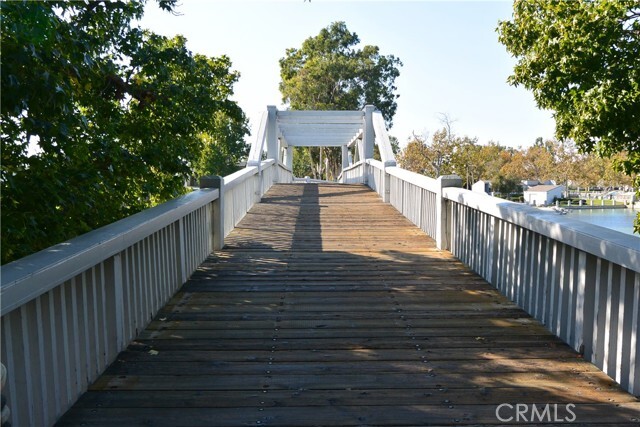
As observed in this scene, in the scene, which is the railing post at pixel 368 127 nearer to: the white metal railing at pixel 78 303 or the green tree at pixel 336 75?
the white metal railing at pixel 78 303

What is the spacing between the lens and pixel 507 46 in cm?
1086

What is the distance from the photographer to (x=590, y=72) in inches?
363

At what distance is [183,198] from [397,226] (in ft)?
14.2

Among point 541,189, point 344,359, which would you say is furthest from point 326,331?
point 541,189

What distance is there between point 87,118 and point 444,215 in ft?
13.3

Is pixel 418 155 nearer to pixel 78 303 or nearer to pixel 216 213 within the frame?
pixel 216 213

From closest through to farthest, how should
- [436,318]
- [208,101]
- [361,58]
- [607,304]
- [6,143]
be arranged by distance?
[607,304], [6,143], [436,318], [208,101], [361,58]

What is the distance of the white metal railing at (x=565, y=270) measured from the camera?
2.96 metres

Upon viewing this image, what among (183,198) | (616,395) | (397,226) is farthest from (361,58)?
(616,395)

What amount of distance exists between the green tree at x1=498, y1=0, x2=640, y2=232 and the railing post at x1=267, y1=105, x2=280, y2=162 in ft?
28.0

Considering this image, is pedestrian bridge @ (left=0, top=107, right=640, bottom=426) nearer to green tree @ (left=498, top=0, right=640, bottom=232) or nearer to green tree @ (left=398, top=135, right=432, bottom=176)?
green tree @ (left=498, top=0, right=640, bottom=232)

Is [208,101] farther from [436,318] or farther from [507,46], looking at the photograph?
[507,46]

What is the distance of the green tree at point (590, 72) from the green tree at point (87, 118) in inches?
212

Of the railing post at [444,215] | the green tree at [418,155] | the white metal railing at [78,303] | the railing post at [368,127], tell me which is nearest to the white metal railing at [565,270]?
the railing post at [444,215]
